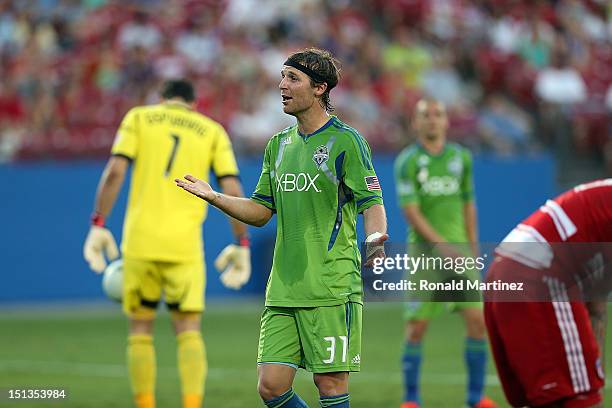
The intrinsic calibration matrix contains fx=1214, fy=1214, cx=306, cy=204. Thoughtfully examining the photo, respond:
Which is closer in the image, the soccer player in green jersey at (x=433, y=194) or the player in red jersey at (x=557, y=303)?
the player in red jersey at (x=557, y=303)

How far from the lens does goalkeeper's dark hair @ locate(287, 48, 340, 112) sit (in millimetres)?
6715

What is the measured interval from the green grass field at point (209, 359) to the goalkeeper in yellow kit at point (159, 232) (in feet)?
2.98

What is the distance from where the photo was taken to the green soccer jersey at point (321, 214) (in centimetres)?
657

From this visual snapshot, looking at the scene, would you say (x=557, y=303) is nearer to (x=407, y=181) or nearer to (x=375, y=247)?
(x=375, y=247)

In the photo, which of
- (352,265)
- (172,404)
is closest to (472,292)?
(172,404)

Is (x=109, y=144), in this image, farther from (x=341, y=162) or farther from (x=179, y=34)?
(x=341, y=162)

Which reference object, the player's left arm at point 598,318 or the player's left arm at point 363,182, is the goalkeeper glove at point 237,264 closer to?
the player's left arm at point 363,182

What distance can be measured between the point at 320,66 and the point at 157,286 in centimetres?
307

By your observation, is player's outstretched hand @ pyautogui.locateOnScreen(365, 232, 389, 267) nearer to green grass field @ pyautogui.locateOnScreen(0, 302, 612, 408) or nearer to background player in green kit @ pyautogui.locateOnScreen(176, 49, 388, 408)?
background player in green kit @ pyautogui.locateOnScreen(176, 49, 388, 408)

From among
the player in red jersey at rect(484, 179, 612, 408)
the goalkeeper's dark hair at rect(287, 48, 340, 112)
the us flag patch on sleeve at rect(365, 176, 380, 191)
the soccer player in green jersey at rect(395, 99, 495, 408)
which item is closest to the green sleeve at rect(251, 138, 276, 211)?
the goalkeeper's dark hair at rect(287, 48, 340, 112)

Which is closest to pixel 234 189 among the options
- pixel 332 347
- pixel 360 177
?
Answer: pixel 360 177

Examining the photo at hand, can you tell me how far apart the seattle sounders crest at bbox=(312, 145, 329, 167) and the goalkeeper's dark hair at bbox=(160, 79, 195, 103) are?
290 centimetres

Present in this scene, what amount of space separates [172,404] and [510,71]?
45.5 feet

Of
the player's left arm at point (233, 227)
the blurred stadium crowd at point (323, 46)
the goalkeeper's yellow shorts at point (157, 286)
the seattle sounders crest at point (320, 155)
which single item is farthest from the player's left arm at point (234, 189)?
the blurred stadium crowd at point (323, 46)
